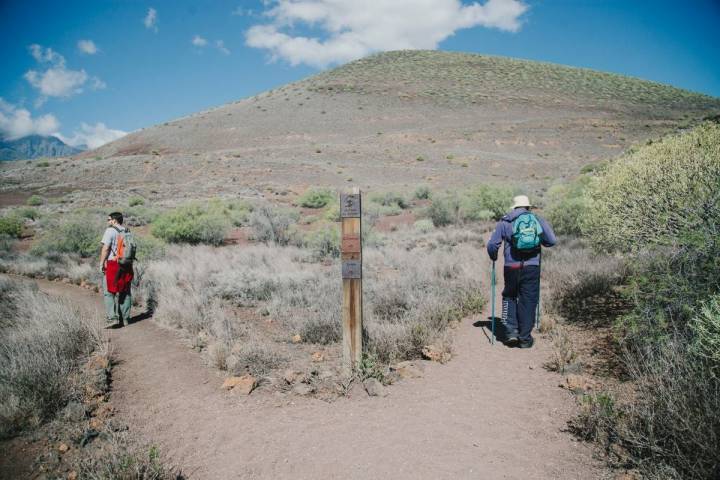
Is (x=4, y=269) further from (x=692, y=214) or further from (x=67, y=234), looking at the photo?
(x=692, y=214)

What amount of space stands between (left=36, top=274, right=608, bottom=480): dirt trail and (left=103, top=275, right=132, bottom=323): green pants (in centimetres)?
205

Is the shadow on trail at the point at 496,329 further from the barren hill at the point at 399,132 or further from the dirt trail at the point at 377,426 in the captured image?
the barren hill at the point at 399,132

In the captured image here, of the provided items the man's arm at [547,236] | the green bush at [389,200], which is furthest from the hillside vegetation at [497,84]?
the man's arm at [547,236]

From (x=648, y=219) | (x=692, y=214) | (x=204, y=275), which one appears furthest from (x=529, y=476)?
(x=204, y=275)

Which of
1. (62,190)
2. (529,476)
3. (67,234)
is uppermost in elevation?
(62,190)

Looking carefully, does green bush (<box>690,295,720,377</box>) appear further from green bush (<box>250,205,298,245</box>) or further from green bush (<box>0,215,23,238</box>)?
green bush (<box>0,215,23,238</box>)

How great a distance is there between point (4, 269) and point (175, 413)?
10814 millimetres

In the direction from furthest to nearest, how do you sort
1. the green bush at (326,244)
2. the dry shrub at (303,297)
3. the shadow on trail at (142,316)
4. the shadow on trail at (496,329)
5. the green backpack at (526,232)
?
the green bush at (326,244) → the shadow on trail at (142,316) → the shadow on trail at (496,329) → the dry shrub at (303,297) → the green backpack at (526,232)

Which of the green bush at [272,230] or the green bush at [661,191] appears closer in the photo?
the green bush at [661,191]

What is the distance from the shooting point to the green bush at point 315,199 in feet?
78.8

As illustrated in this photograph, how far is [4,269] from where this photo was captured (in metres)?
11.2

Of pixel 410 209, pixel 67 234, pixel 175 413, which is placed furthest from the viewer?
pixel 410 209

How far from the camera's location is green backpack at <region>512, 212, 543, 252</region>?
5102mm

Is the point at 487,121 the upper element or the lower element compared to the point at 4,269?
upper
